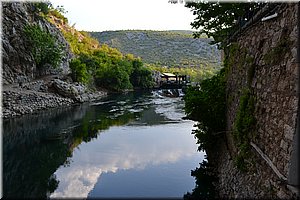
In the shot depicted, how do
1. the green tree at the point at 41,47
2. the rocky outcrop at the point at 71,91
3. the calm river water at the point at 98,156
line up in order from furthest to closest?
the green tree at the point at 41,47
the rocky outcrop at the point at 71,91
the calm river water at the point at 98,156

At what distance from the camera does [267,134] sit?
A: 4465mm

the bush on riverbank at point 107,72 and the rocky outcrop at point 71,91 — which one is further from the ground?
the bush on riverbank at point 107,72

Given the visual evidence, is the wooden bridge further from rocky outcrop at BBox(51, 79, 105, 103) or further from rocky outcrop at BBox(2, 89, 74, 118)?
rocky outcrop at BBox(2, 89, 74, 118)

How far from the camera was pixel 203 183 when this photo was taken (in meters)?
7.90

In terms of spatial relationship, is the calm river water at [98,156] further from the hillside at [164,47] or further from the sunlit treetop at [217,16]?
the hillside at [164,47]

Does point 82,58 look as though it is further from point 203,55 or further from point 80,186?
point 203,55

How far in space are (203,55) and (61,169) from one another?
70.6 meters

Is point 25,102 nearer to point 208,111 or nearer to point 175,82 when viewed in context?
point 208,111

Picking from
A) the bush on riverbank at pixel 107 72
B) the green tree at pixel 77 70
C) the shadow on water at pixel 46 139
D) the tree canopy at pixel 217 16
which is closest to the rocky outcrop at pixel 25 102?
the shadow on water at pixel 46 139

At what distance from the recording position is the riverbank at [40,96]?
60.9 feet

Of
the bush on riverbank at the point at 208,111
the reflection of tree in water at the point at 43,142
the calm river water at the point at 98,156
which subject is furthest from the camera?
the bush on riverbank at the point at 208,111

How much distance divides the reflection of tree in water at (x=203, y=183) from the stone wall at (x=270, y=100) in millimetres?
843

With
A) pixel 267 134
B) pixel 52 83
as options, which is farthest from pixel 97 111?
pixel 267 134

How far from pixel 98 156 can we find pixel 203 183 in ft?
14.8
